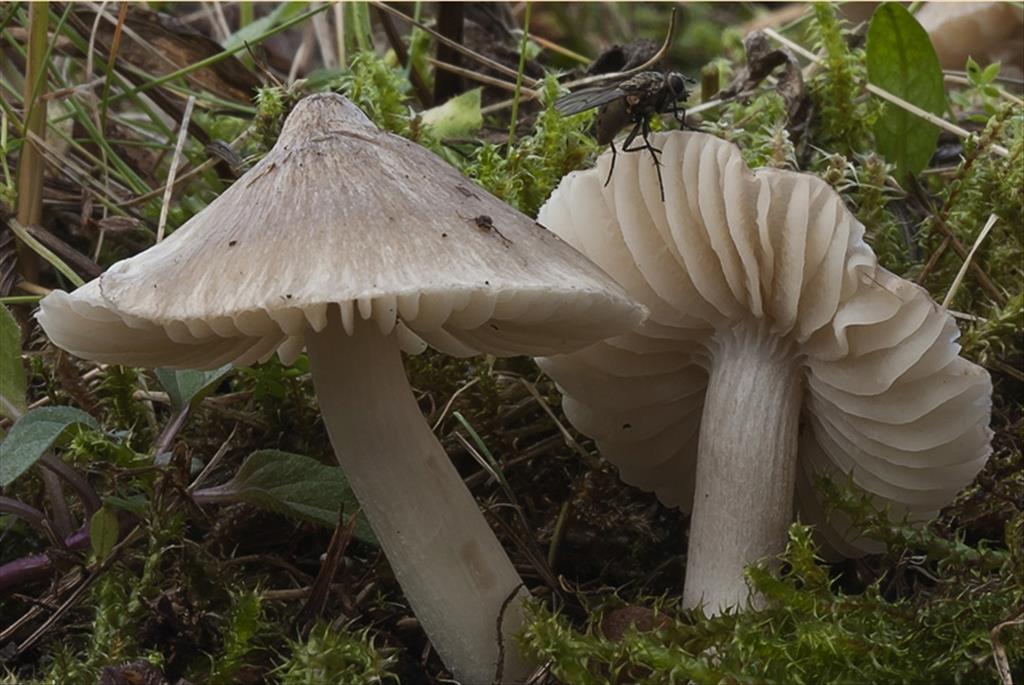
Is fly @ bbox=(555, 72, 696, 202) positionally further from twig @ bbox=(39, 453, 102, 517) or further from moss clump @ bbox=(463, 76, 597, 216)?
twig @ bbox=(39, 453, 102, 517)

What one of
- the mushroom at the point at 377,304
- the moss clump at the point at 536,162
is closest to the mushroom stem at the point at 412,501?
the mushroom at the point at 377,304

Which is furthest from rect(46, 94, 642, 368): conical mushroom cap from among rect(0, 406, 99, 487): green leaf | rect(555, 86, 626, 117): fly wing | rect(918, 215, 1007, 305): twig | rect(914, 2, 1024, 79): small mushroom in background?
rect(914, 2, 1024, 79): small mushroom in background

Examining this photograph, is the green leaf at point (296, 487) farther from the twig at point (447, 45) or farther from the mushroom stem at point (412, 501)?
the twig at point (447, 45)

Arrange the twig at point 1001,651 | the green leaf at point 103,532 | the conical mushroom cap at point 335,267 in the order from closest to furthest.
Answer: the conical mushroom cap at point 335,267, the twig at point 1001,651, the green leaf at point 103,532

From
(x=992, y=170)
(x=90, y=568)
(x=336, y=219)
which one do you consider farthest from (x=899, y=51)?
(x=90, y=568)

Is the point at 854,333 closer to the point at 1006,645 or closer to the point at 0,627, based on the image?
the point at 1006,645

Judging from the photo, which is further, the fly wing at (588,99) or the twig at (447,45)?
the twig at (447,45)
